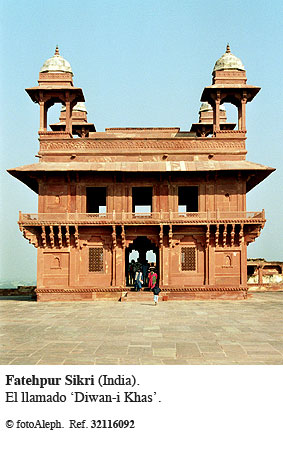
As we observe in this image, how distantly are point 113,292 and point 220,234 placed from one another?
252 inches

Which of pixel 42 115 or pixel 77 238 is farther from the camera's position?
pixel 42 115

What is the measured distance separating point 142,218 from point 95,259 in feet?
11.0

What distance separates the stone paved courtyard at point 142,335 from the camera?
8.59 metres

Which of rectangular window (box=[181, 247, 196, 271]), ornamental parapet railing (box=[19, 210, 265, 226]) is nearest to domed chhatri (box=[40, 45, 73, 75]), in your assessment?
ornamental parapet railing (box=[19, 210, 265, 226])

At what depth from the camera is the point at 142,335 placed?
1106 cm

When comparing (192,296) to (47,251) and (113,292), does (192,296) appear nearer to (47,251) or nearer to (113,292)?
(113,292)

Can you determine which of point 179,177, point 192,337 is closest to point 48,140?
point 179,177

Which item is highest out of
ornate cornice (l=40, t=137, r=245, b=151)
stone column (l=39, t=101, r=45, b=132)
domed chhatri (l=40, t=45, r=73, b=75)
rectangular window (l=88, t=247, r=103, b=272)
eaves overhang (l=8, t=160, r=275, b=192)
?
domed chhatri (l=40, t=45, r=73, b=75)

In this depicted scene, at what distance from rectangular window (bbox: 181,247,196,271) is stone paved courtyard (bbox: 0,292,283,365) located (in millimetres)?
3934

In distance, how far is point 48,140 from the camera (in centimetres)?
2208

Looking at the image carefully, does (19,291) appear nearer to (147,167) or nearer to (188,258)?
(188,258)

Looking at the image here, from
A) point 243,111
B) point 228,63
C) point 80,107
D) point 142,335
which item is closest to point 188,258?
point 243,111

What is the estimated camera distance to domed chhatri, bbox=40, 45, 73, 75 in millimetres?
22744

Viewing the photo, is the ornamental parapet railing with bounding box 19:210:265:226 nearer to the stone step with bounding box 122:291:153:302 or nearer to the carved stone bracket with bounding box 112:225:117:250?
the carved stone bracket with bounding box 112:225:117:250
